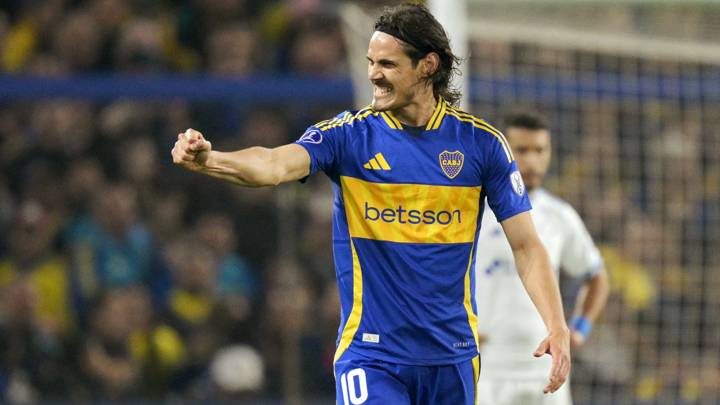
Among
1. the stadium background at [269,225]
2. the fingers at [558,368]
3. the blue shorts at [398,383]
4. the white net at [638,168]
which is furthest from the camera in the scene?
the stadium background at [269,225]

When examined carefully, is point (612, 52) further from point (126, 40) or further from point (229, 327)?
point (126, 40)

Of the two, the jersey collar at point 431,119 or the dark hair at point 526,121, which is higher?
the dark hair at point 526,121

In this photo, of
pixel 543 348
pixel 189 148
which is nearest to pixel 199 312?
pixel 543 348

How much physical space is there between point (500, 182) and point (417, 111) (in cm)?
40

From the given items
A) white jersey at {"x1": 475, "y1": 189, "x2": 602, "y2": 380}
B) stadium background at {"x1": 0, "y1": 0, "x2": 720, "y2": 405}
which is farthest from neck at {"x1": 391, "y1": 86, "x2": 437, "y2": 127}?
stadium background at {"x1": 0, "y1": 0, "x2": 720, "y2": 405}

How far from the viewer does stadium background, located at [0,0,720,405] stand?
9.12 metres

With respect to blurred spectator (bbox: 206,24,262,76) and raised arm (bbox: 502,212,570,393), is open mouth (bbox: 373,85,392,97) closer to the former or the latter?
raised arm (bbox: 502,212,570,393)

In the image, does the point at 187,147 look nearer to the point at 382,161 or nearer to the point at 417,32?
the point at 382,161

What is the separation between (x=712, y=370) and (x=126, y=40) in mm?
5593

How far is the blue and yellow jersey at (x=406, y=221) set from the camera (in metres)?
4.55

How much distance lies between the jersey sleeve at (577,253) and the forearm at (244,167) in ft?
9.39

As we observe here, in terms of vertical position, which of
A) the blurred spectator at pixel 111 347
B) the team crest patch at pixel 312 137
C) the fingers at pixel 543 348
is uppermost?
the team crest patch at pixel 312 137

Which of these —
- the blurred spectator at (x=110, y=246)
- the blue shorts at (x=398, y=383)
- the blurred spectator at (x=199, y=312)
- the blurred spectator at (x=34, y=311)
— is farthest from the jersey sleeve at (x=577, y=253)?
the blurred spectator at (x=34, y=311)

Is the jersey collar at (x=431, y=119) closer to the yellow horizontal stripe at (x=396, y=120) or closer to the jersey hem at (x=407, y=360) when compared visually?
the yellow horizontal stripe at (x=396, y=120)
